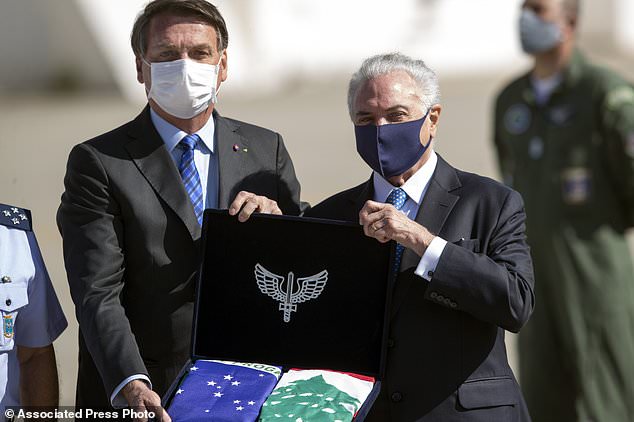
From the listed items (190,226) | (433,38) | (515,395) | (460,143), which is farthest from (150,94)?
(433,38)

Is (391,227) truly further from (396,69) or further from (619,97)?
(619,97)

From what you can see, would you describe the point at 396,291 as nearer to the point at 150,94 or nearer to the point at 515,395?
the point at 515,395

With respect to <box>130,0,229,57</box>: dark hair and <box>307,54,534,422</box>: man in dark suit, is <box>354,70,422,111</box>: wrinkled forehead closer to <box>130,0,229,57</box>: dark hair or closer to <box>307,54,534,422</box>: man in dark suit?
<box>307,54,534,422</box>: man in dark suit

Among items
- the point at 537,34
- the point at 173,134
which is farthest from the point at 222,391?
the point at 537,34

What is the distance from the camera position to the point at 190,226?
12.1 ft

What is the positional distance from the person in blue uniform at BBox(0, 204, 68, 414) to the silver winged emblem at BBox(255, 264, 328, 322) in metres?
0.66

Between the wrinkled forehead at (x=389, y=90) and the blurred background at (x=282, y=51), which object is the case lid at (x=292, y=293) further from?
the blurred background at (x=282, y=51)

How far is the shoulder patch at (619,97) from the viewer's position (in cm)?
635

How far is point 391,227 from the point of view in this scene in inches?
131

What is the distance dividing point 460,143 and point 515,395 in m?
11.0

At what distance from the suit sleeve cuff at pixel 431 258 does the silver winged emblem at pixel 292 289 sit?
0.30m

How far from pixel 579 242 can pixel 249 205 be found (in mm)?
3414

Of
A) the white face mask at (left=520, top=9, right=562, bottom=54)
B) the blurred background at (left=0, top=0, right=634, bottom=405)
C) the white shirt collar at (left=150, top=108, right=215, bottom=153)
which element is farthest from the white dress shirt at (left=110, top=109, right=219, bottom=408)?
the blurred background at (left=0, top=0, right=634, bottom=405)

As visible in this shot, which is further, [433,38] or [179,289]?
[433,38]
